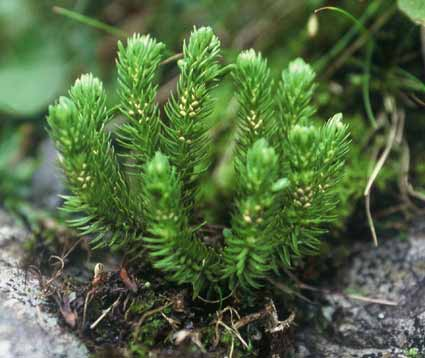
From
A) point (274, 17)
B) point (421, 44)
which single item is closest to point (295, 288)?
point (421, 44)

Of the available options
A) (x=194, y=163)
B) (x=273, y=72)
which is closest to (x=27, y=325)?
(x=194, y=163)

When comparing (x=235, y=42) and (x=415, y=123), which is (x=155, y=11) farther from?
(x=415, y=123)

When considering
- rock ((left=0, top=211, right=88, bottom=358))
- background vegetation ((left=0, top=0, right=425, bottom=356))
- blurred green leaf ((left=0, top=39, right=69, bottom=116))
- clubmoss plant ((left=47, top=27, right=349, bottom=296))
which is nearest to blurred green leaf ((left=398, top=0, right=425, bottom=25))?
background vegetation ((left=0, top=0, right=425, bottom=356))

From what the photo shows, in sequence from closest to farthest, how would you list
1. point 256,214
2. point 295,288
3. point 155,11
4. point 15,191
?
point 256,214
point 295,288
point 15,191
point 155,11

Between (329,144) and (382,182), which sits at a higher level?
(329,144)

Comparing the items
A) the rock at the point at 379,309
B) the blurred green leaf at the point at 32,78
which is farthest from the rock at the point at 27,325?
the blurred green leaf at the point at 32,78

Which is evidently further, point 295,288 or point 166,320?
point 295,288

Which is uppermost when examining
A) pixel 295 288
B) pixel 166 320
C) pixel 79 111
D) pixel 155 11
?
pixel 155 11
